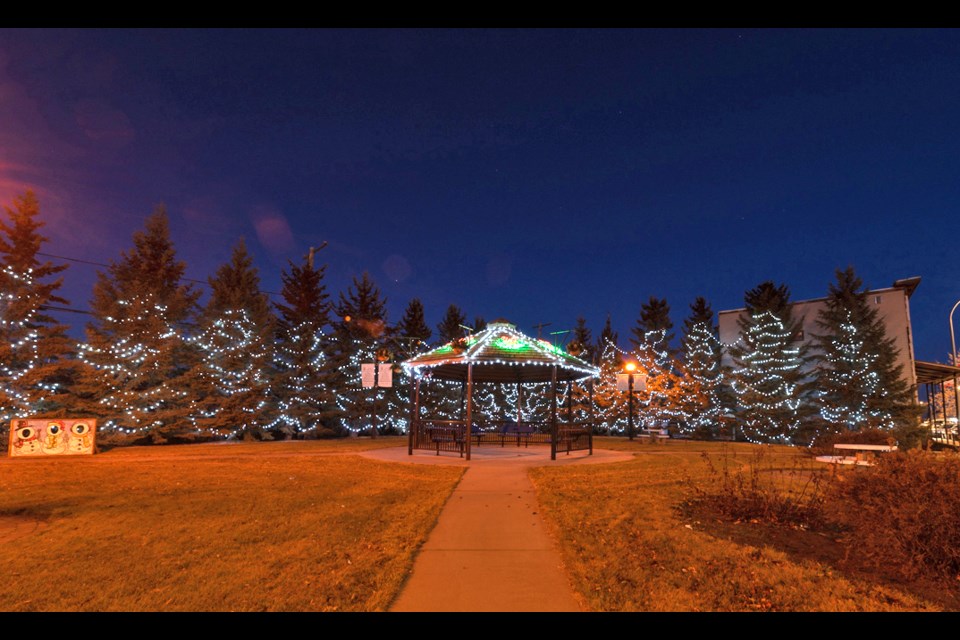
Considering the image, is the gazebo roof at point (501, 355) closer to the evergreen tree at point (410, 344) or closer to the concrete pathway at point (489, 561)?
the concrete pathway at point (489, 561)

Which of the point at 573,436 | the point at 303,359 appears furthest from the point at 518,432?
the point at 303,359


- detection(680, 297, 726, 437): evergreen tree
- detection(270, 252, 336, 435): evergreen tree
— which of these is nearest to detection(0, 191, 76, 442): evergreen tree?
detection(270, 252, 336, 435): evergreen tree

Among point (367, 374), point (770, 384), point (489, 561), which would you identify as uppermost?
point (367, 374)

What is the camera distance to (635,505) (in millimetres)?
8305

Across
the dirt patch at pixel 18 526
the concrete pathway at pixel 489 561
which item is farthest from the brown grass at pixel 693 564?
the dirt patch at pixel 18 526

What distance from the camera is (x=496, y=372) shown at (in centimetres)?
2080

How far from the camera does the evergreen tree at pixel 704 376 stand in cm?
3156

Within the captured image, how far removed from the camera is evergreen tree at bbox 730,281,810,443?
96.5ft

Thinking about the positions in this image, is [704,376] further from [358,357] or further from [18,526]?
[18,526]

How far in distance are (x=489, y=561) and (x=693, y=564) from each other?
2063 mm

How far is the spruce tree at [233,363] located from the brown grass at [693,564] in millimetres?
20465
